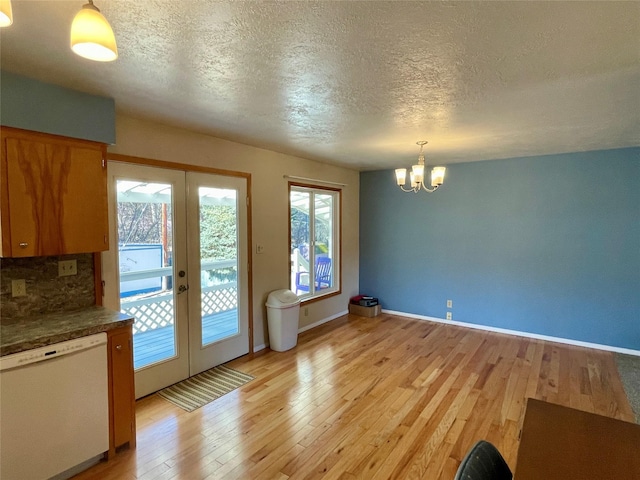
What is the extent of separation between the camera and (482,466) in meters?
1.07

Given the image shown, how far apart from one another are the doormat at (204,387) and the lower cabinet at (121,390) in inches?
22.6

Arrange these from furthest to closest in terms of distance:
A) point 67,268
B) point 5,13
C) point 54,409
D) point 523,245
Answer: 1. point 523,245
2. point 67,268
3. point 54,409
4. point 5,13

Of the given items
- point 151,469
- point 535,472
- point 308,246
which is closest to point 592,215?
point 308,246

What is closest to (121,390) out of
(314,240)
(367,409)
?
(367,409)

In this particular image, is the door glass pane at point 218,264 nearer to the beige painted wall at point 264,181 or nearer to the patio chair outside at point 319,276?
the beige painted wall at point 264,181

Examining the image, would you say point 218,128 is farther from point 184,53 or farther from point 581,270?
point 581,270

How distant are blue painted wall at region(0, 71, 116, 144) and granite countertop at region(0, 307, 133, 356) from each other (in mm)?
1192

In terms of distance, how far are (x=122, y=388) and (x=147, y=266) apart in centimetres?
107

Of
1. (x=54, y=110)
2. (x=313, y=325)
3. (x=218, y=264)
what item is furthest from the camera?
(x=313, y=325)

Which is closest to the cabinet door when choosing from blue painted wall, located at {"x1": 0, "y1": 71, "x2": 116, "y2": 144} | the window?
blue painted wall, located at {"x1": 0, "y1": 71, "x2": 116, "y2": 144}

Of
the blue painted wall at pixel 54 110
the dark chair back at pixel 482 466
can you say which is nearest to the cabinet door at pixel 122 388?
the blue painted wall at pixel 54 110

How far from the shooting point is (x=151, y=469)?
7.07ft

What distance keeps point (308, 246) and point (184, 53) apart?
11.5 feet

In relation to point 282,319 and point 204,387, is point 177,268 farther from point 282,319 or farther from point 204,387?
point 282,319
